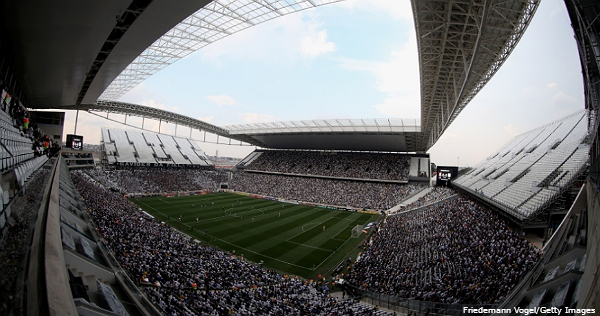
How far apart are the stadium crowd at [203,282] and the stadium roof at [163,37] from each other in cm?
931

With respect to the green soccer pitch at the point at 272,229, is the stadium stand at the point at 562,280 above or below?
above

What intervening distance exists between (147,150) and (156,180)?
627 inches

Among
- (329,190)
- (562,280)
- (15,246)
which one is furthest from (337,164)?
(15,246)

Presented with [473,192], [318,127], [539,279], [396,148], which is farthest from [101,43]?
[396,148]

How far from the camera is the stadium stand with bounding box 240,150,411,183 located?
178 feet

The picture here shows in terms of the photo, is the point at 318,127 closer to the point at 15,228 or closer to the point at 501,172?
the point at 501,172

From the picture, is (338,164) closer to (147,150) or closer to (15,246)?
(147,150)

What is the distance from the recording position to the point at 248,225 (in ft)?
102

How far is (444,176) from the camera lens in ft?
152

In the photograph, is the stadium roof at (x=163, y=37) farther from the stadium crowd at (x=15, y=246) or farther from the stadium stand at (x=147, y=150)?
the stadium stand at (x=147, y=150)

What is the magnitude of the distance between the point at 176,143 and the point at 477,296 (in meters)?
74.4

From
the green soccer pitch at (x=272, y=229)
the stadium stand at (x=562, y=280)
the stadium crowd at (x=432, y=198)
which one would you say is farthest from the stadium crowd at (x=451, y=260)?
the stadium crowd at (x=432, y=198)

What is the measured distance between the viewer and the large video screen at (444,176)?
151 feet

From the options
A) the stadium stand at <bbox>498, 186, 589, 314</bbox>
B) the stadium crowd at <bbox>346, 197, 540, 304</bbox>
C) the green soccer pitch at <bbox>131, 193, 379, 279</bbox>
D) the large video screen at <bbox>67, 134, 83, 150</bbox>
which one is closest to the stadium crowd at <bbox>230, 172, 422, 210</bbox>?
the green soccer pitch at <bbox>131, 193, 379, 279</bbox>
